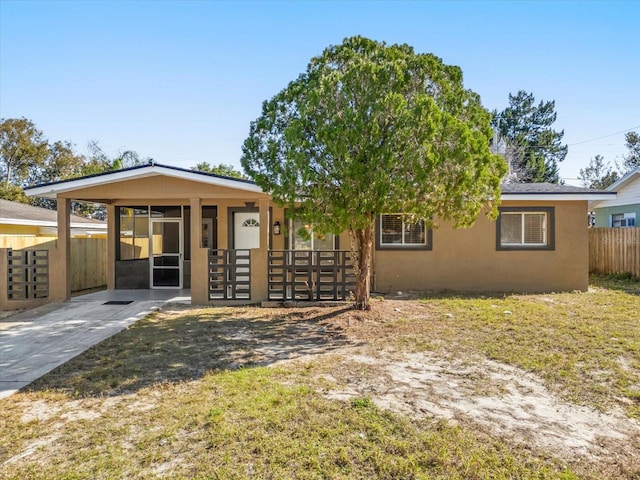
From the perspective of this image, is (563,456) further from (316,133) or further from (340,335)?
(316,133)

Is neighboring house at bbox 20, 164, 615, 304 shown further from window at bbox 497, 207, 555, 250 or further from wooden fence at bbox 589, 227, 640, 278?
wooden fence at bbox 589, 227, 640, 278

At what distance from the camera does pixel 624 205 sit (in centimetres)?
1772

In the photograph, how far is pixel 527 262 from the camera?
11.0 m

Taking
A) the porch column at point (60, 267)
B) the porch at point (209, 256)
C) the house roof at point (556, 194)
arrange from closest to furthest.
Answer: the porch at point (209, 256), the porch column at point (60, 267), the house roof at point (556, 194)

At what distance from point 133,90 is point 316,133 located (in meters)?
12.5

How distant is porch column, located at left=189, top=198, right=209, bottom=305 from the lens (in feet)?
Answer: 29.9

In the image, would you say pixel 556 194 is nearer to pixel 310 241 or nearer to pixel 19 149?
pixel 310 241

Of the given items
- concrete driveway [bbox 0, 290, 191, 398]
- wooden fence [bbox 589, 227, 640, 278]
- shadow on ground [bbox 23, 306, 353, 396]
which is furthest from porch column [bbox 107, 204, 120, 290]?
wooden fence [bbox 589, 227, 640, 278]

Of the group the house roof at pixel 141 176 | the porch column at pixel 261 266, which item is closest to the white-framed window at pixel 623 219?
the porch column at pixel 261 266

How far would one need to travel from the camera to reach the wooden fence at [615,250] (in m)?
13.3

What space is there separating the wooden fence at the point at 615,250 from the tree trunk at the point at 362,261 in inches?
424

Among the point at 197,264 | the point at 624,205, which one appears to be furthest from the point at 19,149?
the point at 624,205

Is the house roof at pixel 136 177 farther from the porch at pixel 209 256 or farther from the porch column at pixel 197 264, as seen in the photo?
the porch column at pixel 197 264

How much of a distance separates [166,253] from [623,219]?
18.9 m
